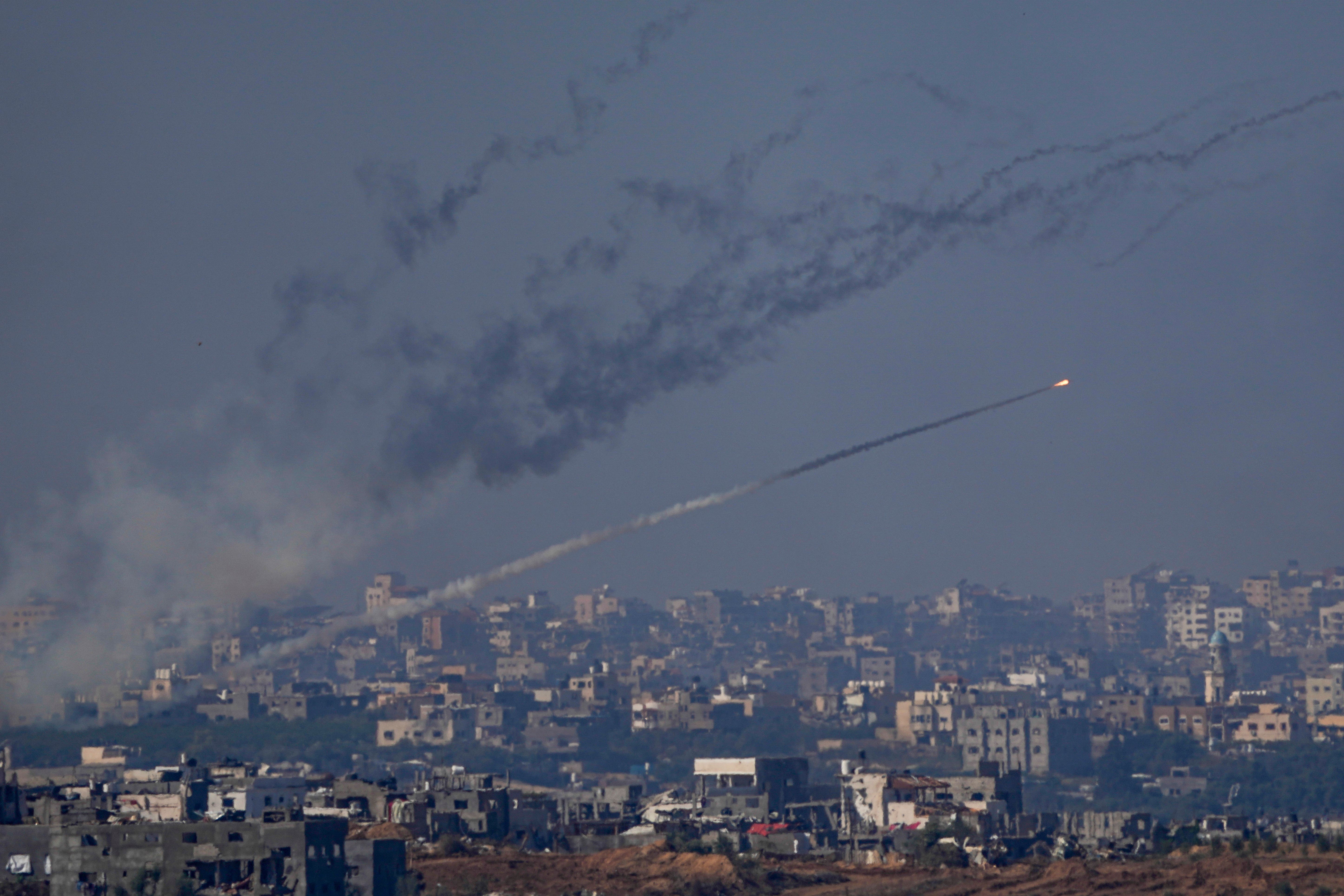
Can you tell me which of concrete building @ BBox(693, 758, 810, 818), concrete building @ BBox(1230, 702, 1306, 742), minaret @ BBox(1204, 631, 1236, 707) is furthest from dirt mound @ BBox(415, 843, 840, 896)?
minaret @ BBox(1204, 631, 1236, 707)

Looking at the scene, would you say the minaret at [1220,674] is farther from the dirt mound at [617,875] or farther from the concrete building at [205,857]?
the concrete building at [205,857]

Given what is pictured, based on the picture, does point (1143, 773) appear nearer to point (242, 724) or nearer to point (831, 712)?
point (831, 712)

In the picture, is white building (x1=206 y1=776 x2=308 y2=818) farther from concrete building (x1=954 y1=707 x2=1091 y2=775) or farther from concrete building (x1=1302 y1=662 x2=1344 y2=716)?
concrete building (x1=1302 y1=662 x2=1344 y2=716)

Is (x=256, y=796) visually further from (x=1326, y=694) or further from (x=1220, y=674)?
(x=1326, y=694)

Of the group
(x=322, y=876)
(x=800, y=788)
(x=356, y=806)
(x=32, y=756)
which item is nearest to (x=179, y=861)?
(x=322, y=876)

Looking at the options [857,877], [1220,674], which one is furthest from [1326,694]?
[857,877]

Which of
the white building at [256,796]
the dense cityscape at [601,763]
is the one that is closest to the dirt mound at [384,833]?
the dense cityscape at [601,763]
